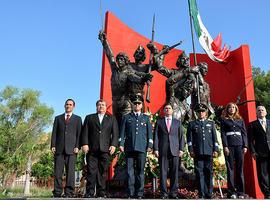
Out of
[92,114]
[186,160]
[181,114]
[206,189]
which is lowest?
[206,189]

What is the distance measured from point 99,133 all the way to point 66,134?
520mm

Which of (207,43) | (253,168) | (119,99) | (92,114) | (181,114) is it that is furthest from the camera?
(207,43)

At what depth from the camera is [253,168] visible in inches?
447

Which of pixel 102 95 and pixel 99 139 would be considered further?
pixel 102 95

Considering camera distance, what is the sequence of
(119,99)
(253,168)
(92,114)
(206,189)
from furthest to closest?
(253,168) < (119,99) < (92,114) < (206,189)

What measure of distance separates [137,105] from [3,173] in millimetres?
24531

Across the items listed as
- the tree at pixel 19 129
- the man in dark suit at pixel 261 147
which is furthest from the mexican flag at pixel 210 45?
the tree at pixel 19 129

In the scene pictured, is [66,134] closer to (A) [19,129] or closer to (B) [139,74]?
(B) [139,74]

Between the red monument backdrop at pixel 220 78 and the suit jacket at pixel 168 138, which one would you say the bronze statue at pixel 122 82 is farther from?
the red monument backdrop at pixel 220 78

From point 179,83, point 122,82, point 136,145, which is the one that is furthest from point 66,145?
point 179,83

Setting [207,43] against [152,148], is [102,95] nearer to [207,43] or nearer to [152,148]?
[207,43]

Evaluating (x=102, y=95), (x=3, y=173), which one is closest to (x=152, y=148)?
(x=102, y=95)

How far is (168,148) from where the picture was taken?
5336 millimetres

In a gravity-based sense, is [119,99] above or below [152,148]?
above
